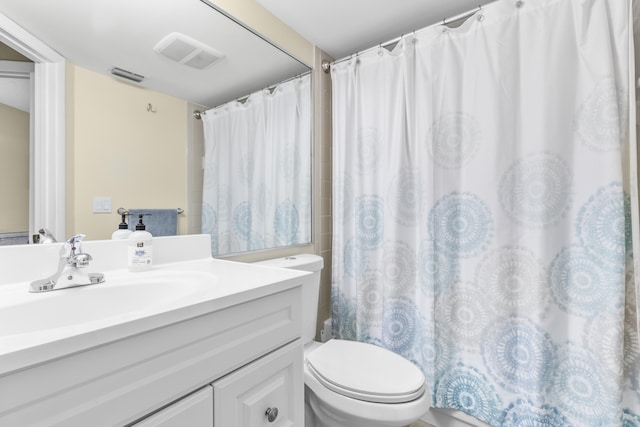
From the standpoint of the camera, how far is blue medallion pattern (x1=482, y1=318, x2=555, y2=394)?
114 cm

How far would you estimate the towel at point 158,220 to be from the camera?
38.6 inches

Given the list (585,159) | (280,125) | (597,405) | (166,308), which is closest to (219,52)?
(280,125)

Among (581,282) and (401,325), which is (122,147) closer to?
(401,325)

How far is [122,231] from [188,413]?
0.63m

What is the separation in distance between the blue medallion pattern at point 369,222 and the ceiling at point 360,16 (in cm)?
91

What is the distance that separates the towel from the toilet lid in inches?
29.4

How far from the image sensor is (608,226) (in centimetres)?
104

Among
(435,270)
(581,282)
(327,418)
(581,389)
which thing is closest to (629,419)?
(581,389)

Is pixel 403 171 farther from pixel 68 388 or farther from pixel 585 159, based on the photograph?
pixel 68 388

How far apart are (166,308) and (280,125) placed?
127cm

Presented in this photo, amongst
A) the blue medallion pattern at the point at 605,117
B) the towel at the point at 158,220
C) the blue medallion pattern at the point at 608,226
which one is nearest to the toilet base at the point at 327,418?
the towel at the point at 158,220

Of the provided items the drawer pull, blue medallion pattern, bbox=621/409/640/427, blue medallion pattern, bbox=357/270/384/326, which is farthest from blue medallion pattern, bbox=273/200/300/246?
blue medallion pattern, bbox=621/409/640/427

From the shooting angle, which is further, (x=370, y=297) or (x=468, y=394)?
(x=370, y=297)

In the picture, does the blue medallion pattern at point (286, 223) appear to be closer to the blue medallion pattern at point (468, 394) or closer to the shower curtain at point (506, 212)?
the shower curtain at point (506, 212)
